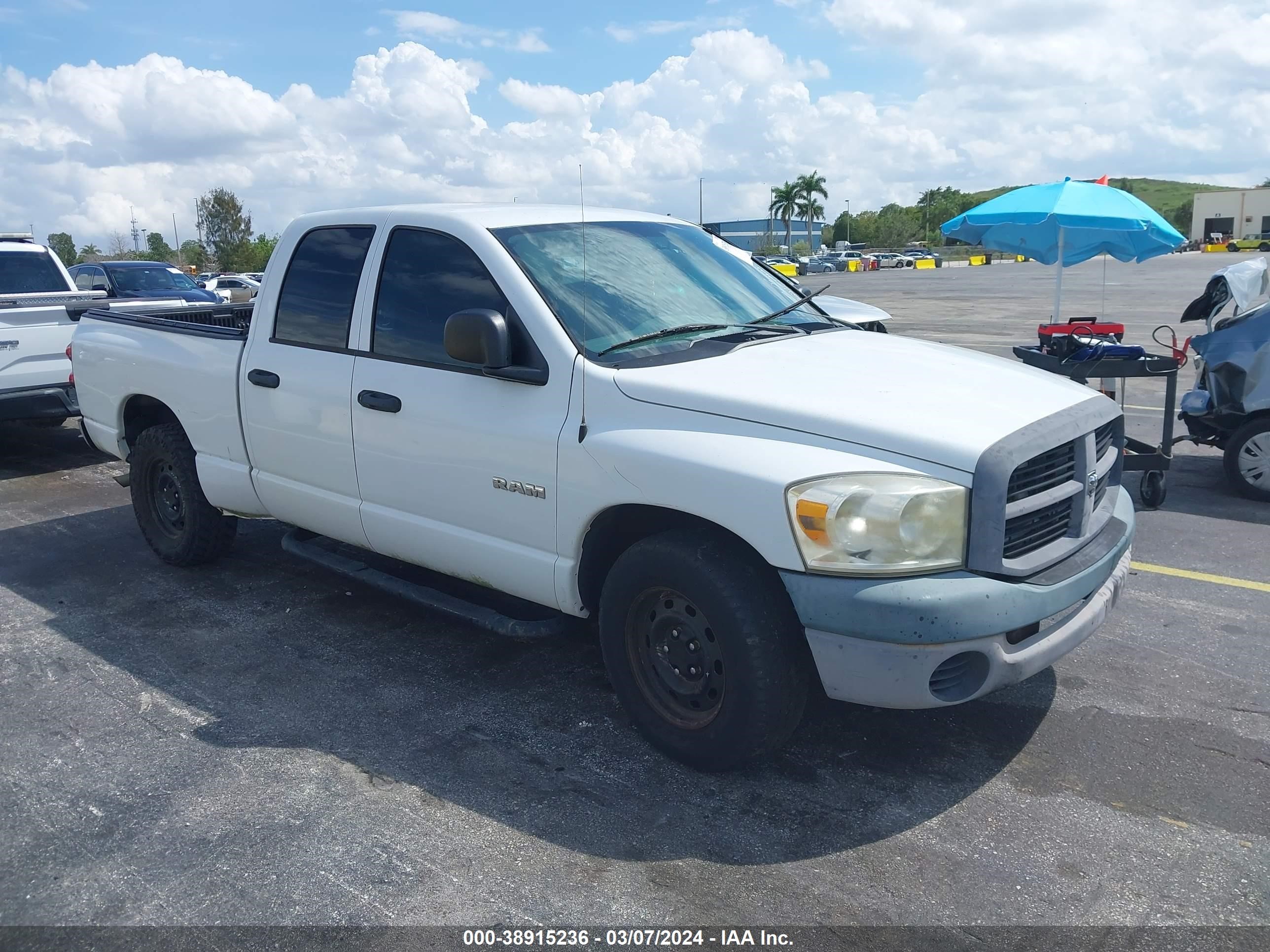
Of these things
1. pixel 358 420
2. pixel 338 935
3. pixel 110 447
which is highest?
pixel 358 420

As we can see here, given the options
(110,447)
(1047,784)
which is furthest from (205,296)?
(1047,784)

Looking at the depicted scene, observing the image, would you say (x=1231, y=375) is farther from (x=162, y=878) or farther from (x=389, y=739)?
(x=162, y=878)

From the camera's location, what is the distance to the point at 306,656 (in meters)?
4.74

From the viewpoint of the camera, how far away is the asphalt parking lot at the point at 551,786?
2975mm

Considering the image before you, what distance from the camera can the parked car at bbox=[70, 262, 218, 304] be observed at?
17312mm

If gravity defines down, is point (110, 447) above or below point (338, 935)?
above

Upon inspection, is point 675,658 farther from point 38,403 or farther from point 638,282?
point 38,403

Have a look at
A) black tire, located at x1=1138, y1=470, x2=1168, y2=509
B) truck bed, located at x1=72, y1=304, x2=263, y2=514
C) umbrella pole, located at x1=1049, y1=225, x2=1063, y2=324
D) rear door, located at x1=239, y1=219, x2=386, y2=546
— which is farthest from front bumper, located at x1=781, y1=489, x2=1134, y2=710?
umbrella pole, located at x1=1049, y1=225, x2=1063, y2=324

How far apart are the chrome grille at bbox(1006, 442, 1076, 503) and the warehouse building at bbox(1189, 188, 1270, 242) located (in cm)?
12672

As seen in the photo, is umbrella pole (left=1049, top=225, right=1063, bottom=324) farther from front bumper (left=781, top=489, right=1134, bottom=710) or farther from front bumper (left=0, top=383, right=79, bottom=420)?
front bumper (left=0, top=383, right=79, bottom=420)

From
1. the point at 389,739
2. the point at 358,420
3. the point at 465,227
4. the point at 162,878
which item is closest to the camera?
the point at 162,878

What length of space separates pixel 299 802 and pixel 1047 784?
8.19 feet

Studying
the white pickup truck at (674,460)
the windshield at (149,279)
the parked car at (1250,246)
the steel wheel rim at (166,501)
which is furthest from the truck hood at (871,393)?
the parked car at (1250,246)

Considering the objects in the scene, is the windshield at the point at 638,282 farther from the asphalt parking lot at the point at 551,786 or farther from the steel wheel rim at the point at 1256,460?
the steel wheel rim at the point at 1256,460
